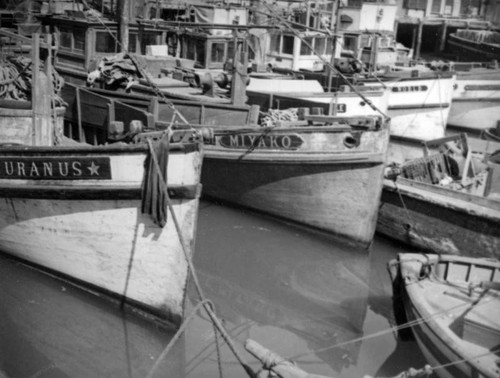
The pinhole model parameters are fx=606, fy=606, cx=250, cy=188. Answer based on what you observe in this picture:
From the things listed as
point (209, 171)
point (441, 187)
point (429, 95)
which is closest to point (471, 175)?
point (441, 187)

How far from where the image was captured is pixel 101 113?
39.0 feet

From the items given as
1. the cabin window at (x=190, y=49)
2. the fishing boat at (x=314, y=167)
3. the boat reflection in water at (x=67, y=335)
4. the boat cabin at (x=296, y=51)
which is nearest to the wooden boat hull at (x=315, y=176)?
the fishing boat at (x=314, y=167)

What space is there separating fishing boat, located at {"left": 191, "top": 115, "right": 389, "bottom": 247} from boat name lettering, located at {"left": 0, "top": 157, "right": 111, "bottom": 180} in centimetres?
401

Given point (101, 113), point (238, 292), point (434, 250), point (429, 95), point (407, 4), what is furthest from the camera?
point (407, 4)

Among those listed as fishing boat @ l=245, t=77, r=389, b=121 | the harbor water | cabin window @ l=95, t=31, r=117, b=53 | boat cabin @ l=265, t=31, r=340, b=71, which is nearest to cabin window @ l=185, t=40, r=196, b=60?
fishing boat @ l=245, t=77, r=389, b=121

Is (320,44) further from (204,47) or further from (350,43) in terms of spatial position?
(204,47)

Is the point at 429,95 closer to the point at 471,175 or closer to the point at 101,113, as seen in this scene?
the point at 471,175

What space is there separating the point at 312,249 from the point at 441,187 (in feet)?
8.26

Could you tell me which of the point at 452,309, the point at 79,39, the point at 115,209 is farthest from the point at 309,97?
the point at 452,309

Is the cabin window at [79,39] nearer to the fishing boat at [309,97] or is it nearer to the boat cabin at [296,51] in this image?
the fishing boat at [309,97]

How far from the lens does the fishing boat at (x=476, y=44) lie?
107ft

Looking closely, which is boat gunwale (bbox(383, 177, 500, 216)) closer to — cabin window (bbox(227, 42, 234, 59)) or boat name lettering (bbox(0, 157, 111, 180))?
boat name lettering (bbox(0, 157, 111, 180))

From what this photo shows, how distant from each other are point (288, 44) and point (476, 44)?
20.2m

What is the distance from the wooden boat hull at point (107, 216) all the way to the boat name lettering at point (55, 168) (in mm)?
13
